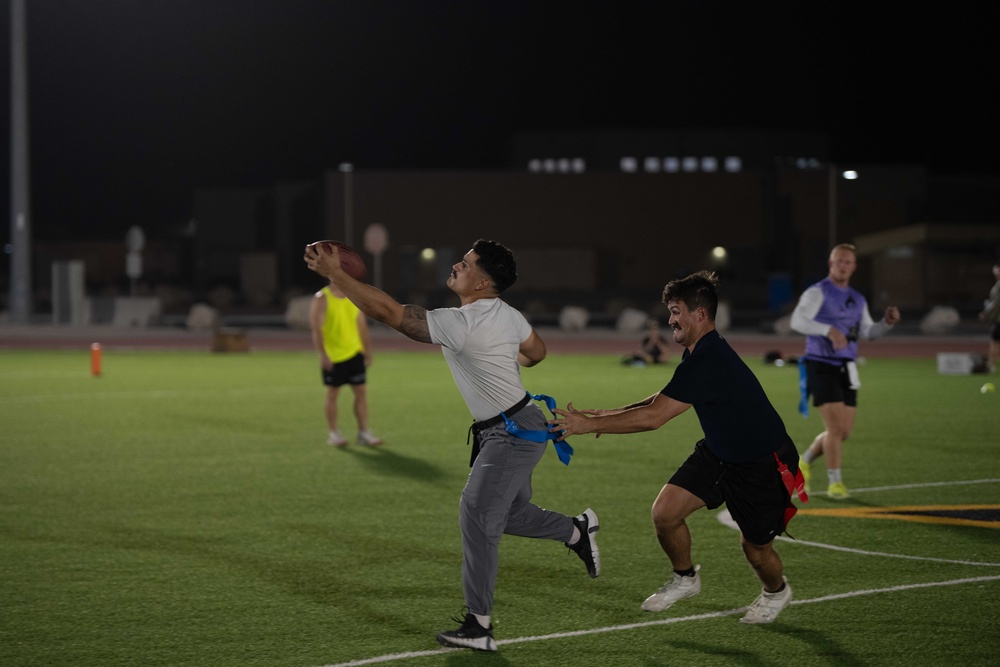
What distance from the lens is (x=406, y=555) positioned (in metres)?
8.91

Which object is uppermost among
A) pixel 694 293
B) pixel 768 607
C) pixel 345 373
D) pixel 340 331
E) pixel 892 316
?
pixel 694 293

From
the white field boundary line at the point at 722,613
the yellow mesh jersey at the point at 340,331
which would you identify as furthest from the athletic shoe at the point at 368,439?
the white field boundary line at the point at 722,613

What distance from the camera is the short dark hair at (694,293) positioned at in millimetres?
6785

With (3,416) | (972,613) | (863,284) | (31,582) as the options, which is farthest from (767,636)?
(863,284)

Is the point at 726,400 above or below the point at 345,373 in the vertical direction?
above

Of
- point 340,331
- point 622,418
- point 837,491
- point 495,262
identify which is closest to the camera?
point 622,418

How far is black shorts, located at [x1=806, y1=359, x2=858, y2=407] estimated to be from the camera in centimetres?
1084

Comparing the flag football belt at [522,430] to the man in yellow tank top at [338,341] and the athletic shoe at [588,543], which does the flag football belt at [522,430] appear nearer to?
the athletic shoe at [588,543]

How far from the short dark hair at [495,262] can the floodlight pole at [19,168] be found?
3644 centimetres

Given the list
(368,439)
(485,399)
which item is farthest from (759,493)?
(368,439)

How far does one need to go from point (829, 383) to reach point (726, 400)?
A: 14.4 feet

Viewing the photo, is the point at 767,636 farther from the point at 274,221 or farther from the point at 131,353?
the point at 274,221

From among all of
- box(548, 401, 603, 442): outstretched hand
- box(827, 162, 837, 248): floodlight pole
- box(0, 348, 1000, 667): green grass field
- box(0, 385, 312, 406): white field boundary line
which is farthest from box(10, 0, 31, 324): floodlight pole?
box(548, 401, 603, 442): outstretched hand

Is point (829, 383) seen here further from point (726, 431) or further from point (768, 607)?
point (726, 431)
